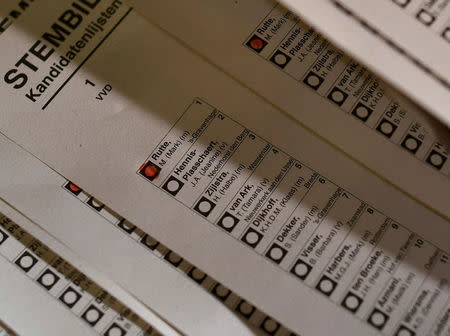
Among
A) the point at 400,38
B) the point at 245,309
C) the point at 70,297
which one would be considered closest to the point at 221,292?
the point at 245,309

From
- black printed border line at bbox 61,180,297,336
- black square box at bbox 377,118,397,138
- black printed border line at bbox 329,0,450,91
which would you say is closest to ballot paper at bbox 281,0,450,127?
black printed border line at bbox 329,0,450,91

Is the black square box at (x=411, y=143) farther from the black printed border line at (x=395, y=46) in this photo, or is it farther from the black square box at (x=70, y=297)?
the black square box at (x=70, y=297)

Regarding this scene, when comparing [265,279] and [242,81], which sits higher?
[242,81]

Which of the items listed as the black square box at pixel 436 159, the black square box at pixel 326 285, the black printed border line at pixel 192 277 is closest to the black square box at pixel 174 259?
the black printed border line at pixel 192 277

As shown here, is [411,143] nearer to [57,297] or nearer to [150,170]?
[150,170]

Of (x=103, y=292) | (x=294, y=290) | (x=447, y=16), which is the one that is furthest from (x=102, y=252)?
(x=447, y=16)

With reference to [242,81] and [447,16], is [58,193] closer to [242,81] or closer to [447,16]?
[242,81]
